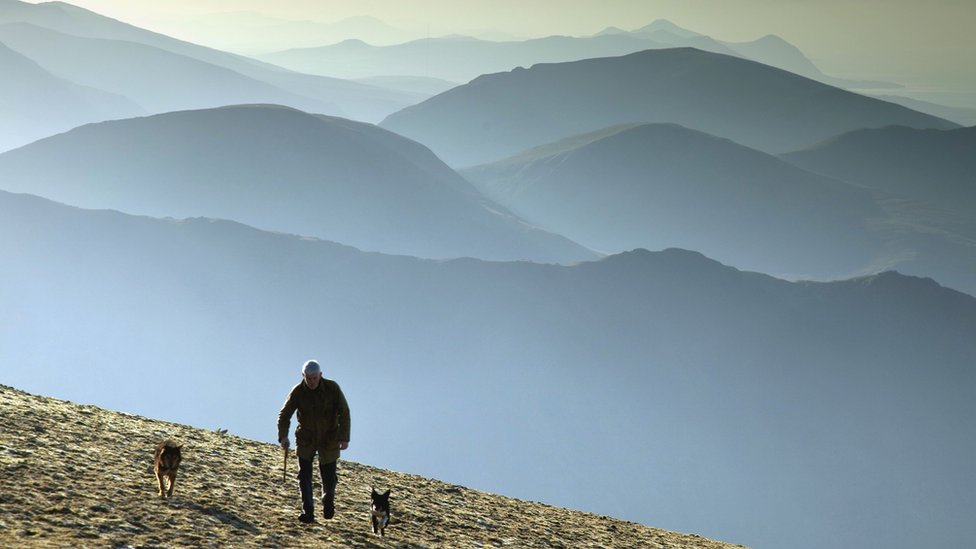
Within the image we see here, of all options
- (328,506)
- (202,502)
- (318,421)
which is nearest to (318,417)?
(318,421)

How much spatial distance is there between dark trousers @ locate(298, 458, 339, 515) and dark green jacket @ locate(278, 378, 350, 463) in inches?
4.8

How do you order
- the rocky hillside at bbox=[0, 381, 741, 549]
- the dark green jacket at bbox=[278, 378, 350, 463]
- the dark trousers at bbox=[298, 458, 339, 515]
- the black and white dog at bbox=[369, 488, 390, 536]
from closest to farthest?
the rocky hillside at bbox=[0, 381, 741, 549] < the dark green jacket at bbox=[278, 378, 350, 463] < the dark trousers at bbox=[298, 458, 339, 515] < the black and white dog at bbox=[369, 488, 390, 536]

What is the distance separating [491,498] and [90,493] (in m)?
9.40

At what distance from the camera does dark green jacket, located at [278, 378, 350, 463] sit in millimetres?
13133

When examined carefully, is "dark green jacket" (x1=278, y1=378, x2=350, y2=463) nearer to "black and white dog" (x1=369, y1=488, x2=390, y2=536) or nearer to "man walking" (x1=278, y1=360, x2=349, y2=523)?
"man walking" (x1=278, y1=360, x2=349, y2=523)

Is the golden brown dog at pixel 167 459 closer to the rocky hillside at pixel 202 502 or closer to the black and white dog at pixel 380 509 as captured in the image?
the rocky hillside at pixel 202 502

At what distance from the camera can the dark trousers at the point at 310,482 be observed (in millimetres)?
13312

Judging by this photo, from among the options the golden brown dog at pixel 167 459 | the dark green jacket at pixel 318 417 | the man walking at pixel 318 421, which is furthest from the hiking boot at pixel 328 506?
the golden brown dog at pixel 167 459

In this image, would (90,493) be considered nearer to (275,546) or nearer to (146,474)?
(146,474)

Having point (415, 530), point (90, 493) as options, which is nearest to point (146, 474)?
point (90, 493)

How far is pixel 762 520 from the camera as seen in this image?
614ft

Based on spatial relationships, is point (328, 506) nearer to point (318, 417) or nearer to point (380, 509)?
point (380, 509)

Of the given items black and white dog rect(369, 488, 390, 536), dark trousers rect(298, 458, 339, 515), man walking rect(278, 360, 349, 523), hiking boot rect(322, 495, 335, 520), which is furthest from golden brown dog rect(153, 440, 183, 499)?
black and white dog rect(369, 488, 390, 536)

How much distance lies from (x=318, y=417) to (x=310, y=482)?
1.06 metres
